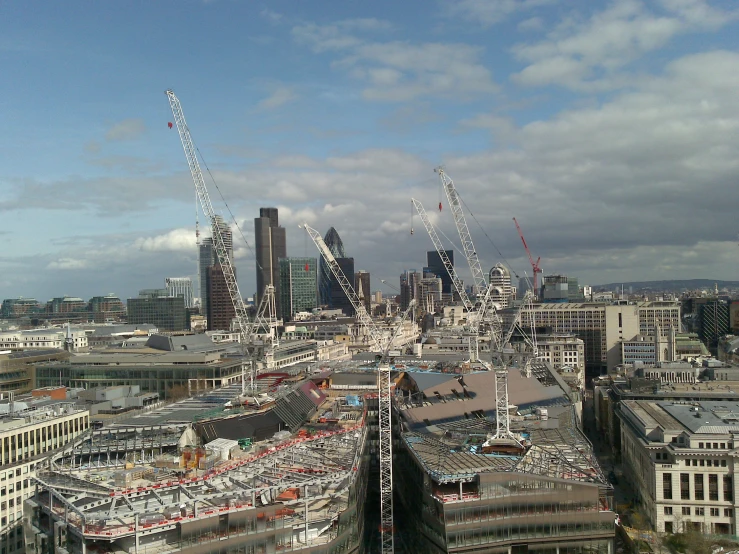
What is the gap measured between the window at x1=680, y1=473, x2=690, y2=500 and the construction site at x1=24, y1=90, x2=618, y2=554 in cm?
699

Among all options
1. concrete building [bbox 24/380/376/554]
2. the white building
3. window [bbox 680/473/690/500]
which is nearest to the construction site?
concrete building [bbox 24/380/376/554]

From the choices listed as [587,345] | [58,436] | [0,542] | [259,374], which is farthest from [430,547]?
[587,345]

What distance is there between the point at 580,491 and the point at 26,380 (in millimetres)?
81151

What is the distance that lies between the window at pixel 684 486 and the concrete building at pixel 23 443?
42037 millimetres

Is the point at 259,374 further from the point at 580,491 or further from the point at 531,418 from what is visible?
the point at 580,491

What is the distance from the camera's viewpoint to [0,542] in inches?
1740

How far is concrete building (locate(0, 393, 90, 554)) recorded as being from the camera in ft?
150

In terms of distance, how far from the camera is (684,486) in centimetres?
4669

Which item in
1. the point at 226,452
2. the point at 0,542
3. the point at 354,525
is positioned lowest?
the point at 0,542

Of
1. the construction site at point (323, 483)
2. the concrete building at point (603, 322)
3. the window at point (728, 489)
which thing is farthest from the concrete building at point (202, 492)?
the concrete building at point (603, 322)

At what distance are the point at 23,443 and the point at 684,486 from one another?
47.5 meters

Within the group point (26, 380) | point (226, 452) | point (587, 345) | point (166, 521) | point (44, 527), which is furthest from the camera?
point (587, 345)

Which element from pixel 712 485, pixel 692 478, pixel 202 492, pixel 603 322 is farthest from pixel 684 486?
pixel 603 322

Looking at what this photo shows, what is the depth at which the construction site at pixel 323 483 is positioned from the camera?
102ft
